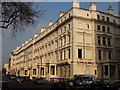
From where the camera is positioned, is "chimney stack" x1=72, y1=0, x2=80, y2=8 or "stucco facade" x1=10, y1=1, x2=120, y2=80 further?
"chimney stack" x1=72, y1=0, x2=80, y2=8

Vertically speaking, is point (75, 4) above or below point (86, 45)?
above

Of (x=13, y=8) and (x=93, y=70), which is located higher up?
(x=13, y=8)

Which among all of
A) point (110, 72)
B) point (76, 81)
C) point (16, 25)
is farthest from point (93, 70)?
point (16, 25)

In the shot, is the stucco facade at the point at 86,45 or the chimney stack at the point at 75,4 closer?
the stucco facade at the point at 86,45

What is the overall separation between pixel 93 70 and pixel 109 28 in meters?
11.3

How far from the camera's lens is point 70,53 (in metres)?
43.5

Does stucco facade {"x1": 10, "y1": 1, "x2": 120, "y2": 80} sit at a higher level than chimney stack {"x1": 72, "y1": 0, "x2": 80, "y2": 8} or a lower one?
lower

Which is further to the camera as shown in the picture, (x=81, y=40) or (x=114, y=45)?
(x=114, y=45)

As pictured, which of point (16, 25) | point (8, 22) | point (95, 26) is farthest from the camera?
point (95, 26)

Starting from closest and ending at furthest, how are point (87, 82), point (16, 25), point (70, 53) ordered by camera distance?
point (16, 25), point (87, 82), point (70, 53)

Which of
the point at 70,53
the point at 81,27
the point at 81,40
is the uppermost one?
the point at 81,27

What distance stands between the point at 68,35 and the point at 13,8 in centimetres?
2955

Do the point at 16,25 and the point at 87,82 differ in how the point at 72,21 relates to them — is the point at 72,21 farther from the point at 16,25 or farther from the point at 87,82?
the point at 16,25

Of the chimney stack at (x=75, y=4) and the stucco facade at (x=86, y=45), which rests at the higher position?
the chimney stack at (x=75, y=4)
